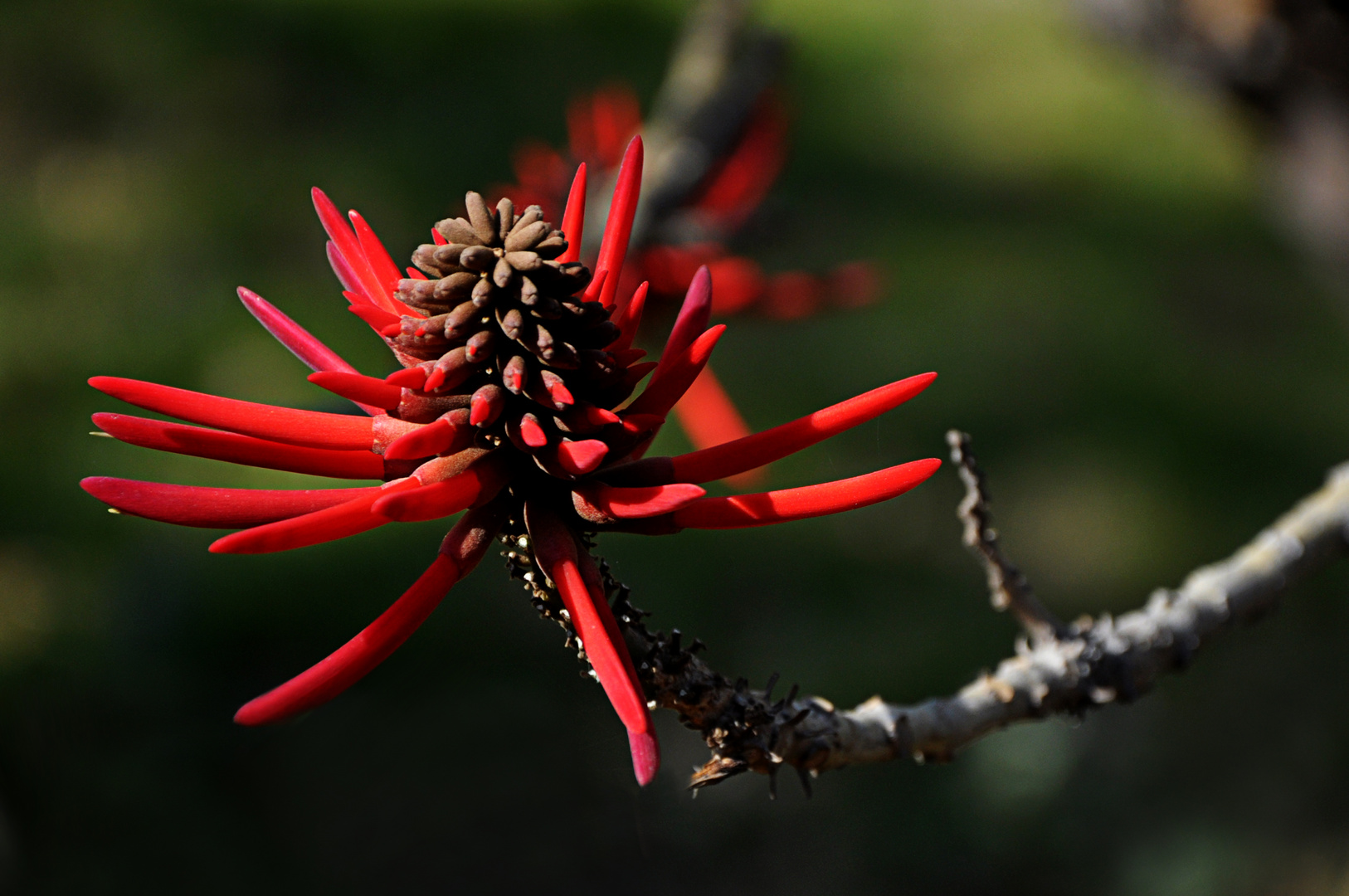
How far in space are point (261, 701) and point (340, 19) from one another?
3864 mm

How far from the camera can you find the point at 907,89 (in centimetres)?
412

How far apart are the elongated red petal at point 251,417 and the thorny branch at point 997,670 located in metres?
0.10

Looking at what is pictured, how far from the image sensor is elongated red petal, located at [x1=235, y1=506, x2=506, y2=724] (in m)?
0.40

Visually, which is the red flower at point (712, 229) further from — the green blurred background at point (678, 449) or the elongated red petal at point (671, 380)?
the elongated red petal at point (671, 380)

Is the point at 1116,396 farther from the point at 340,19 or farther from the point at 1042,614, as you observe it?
the point at 340,19

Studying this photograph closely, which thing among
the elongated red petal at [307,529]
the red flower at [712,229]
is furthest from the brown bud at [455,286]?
the red flower at [712,229]

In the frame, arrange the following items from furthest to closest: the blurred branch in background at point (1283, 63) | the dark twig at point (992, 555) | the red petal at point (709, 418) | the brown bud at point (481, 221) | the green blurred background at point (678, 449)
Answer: the green blurred background at point (678, 449) → the blurred branch in background at point (1283, 63) → the red petal at point (709, 418) → the dark twig at point (992, 555) → the brown bud at point (481, 221)

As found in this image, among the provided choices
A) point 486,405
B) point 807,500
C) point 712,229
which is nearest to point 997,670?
point 807,500

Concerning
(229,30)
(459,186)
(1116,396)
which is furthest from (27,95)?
(1116,396)

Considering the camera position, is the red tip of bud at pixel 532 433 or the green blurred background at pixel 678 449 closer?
the red tip of bud at pixel 532 433

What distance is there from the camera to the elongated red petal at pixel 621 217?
520mm

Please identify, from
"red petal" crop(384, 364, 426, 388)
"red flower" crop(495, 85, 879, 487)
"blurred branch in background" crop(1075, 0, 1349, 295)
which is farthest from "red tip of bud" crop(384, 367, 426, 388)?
"blurred branch in background" crop(1075, 0, 1349, 295)

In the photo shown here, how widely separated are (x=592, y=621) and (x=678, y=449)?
2020 mm

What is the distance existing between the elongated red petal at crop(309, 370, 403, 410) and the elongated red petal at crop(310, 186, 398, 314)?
70mm
